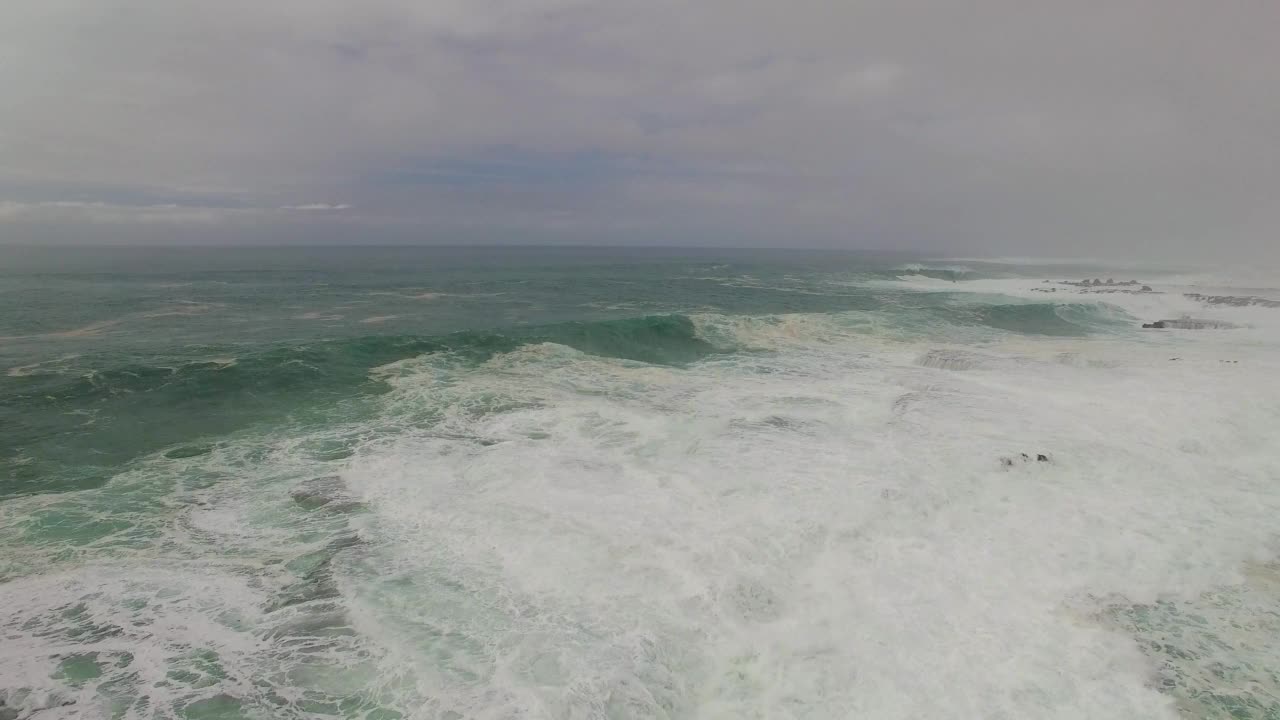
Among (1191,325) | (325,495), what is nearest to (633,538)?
(325,495)

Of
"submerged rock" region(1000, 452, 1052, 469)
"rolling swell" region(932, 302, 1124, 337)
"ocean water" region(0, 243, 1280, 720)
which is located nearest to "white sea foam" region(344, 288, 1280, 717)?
"ocean water" region(0, 243, 1280, 720)

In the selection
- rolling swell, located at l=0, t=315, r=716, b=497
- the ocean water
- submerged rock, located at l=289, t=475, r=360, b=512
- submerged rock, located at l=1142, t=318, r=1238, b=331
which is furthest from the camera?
submerged rock, located at l=1142, t=318, r=1238, b=331

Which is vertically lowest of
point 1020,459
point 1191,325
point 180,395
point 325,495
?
point 325,495

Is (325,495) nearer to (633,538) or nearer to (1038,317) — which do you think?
(633,538)

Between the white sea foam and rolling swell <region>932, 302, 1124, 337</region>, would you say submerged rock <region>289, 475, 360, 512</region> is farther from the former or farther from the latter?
rolling swell <region>932, 302, 1124, 337</region>

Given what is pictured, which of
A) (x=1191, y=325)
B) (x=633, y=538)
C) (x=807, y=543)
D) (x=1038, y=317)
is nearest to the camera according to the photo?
(x=807, y=543)

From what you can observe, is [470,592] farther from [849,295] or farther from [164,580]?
[849,295]

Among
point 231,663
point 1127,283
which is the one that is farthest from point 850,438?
point 1127,283

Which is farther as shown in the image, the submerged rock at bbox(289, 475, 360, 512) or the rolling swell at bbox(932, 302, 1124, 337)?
the rolling swell at bbox(932, 302, 1124, 337)

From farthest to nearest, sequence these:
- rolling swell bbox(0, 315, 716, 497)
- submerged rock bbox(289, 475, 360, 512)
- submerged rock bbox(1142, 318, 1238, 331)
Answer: submerged rock bbox(1142, 318, 1238, 331) < rolling swell bbox(0, 315, 716, 497) < submerged rock bbox(289, 475, 360, 512)
